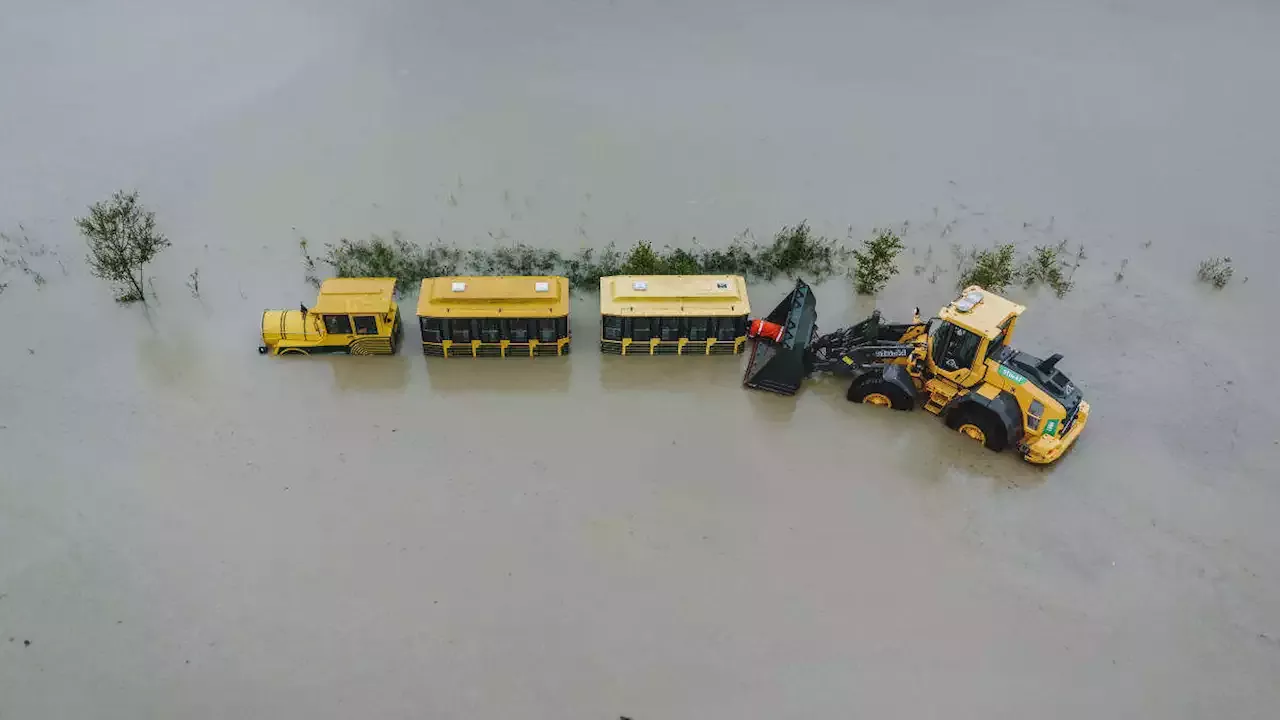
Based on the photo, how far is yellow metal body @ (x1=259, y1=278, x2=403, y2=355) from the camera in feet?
42.0

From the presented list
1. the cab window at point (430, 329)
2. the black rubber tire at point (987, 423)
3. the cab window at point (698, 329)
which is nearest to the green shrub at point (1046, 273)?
the black rubber tire at point (987, 423)

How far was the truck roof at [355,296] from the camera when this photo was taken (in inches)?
502

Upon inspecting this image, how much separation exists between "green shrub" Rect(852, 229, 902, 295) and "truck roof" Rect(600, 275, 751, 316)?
2.61m

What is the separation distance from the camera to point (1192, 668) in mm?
9125

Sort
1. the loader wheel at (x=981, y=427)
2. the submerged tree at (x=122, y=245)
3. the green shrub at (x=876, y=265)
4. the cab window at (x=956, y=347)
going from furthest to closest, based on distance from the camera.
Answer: the green shrub at (x=876, y=265)
the submerged tree at (x=122, y=245)
the cab window at (x=956, y=347)
the loader wheel at (x=981, y=427)

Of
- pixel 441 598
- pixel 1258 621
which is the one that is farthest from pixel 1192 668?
pixel 441 598

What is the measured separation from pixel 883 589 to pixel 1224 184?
14232mm

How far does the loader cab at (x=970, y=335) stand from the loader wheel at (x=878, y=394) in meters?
0.64

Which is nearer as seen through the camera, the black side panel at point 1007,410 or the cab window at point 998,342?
the black side panel at point 1007,410

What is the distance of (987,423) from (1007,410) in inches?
12.8

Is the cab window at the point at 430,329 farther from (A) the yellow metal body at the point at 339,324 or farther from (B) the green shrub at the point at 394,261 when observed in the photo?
(B) the green shrub at the point at 394,261

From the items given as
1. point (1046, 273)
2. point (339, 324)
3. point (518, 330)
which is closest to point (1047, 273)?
point (1046, 273)

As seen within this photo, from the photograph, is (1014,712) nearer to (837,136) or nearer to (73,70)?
(837,136)

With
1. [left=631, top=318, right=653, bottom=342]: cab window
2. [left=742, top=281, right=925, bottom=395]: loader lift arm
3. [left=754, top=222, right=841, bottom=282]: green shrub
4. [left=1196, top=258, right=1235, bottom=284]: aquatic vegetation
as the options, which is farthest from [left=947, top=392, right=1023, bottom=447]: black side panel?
[left=1196, top=258, right=1235, bottom=284]: aquatic vegetation
